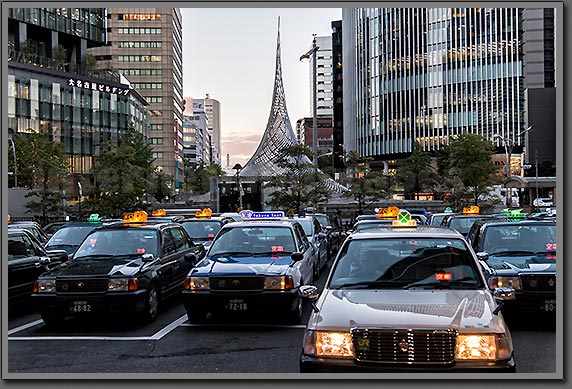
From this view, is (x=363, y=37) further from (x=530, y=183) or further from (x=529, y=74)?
(x=530, y=183)

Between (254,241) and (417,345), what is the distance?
629 cm

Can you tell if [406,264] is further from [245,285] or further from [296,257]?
[296,257]

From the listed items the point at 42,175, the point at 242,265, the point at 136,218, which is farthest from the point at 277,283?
the point at 42,175

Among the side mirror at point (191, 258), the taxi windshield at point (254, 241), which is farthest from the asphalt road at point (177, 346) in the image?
the side mirror at point (191, 258)

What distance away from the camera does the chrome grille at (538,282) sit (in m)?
8.98

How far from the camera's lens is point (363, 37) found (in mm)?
97312

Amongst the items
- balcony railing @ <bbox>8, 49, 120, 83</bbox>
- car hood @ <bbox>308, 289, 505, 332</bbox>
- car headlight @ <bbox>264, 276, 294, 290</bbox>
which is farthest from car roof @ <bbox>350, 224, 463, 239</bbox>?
balcony railing @ <bbox>8, 49, 120, 83</bbox>

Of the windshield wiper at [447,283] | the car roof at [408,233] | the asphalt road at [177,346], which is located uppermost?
the car roof at [408,233]

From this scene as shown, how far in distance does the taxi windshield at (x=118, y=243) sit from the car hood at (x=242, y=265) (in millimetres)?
1332

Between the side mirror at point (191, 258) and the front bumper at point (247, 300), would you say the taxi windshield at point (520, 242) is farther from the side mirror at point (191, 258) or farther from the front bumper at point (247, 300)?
the side mirror at point (191, 258)

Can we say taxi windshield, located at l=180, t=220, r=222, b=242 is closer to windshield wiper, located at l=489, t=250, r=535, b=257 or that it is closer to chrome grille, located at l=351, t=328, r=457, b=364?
windshield wiper, located at l=489, t=250, r=535, b=257

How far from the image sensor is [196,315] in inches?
394

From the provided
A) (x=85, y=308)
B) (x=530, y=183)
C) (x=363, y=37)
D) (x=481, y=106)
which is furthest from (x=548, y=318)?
(x=363, y=37)

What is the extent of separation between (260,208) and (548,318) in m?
42.6
